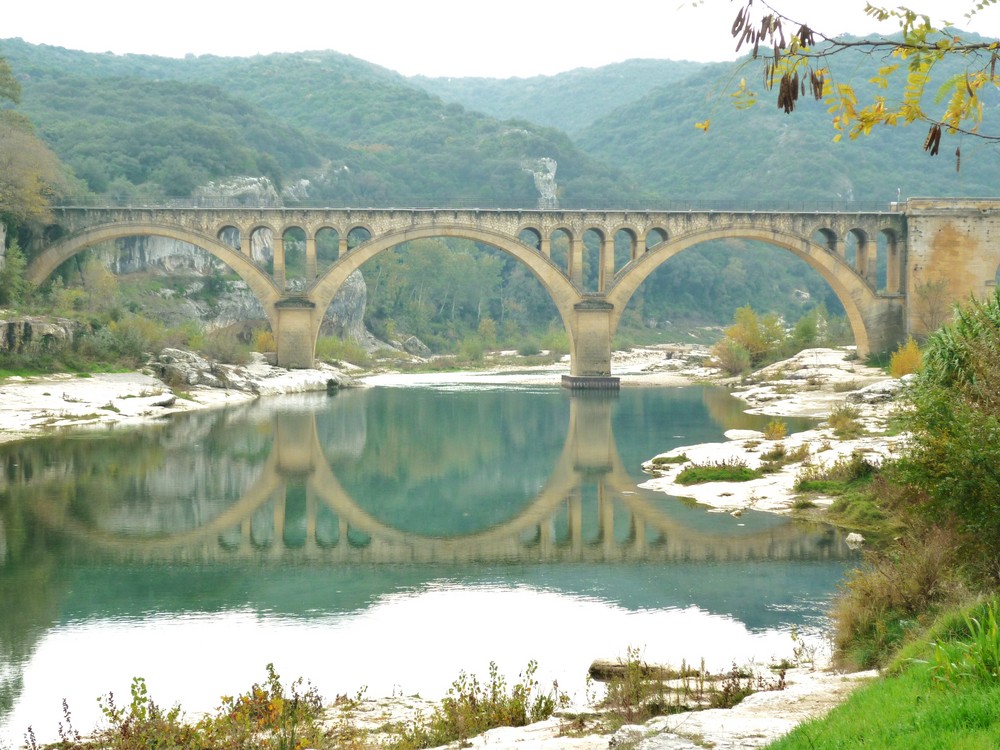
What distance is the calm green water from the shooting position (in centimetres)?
1159

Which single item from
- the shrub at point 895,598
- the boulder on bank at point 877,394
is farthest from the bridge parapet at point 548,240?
the shrub at point 895,598

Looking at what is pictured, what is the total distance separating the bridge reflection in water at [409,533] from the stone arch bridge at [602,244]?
26.5 meters

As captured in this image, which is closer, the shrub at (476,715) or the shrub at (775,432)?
the shrub at (476,715)

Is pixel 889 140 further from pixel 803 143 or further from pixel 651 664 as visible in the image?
pixel 651 664

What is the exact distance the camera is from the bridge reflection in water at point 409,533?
17.1 m

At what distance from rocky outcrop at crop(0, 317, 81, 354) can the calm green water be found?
877 centimetres

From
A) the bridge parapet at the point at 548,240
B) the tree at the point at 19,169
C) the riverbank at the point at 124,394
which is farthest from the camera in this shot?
the bridge parapet at the point at 548,240

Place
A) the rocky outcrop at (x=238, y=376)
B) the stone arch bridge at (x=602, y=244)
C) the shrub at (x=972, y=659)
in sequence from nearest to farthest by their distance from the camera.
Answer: the shrub at (x=972, y=659) < the rocky outcrop at (x=238, y=376) < the stone arch bridge at (x=602, y=244)

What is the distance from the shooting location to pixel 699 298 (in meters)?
99.1

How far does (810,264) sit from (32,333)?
108 ft

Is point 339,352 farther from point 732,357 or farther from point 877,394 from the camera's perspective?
point 877,394

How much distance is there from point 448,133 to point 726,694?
102689 mm

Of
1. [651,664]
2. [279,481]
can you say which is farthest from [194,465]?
[651,664]

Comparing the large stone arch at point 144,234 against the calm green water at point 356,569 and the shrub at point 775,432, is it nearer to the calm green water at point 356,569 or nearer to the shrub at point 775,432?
the calm green water at point 356,569
